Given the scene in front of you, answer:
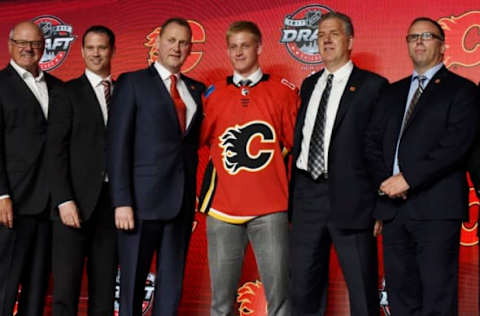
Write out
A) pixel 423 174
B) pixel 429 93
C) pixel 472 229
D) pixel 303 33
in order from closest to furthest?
1. pixel 423 174
2. pixel 429 93
3. pixel 472 229
4. pixel 303 33

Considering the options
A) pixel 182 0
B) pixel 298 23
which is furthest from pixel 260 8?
pixel 182 0

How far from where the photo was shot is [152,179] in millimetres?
2949

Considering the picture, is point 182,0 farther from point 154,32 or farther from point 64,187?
point 64,187

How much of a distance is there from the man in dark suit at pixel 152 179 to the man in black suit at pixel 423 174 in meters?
0.87

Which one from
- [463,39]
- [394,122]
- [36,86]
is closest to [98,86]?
[36,86]

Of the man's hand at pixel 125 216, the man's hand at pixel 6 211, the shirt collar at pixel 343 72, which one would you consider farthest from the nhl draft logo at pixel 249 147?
the man's hand at pixel 6 211

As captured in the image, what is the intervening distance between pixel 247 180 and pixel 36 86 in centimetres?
118

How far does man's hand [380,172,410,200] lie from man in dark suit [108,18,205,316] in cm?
88

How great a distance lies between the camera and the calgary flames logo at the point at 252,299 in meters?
3.87

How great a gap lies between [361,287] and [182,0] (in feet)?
7.03

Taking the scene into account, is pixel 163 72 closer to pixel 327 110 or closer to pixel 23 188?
pixel 327 110

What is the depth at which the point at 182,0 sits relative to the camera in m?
4.09

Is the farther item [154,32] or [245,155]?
[154,32]

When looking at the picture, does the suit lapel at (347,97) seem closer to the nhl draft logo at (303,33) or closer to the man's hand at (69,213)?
the nhl draft logo at (303,33)
